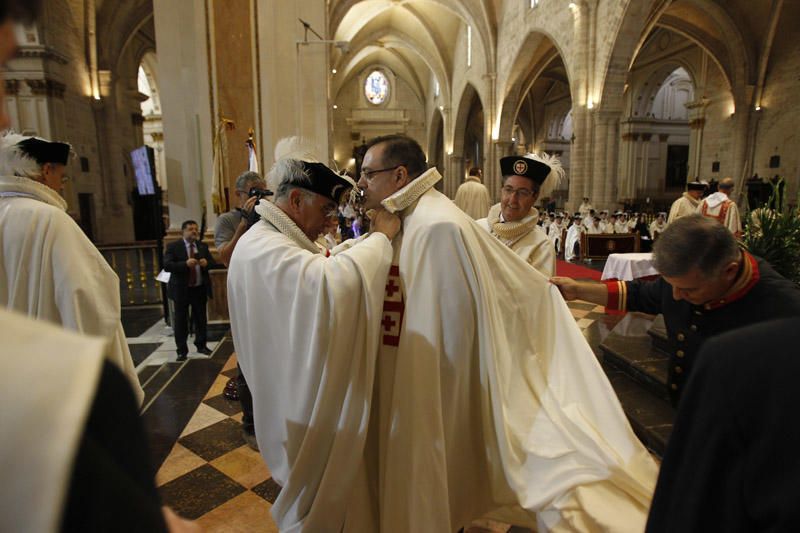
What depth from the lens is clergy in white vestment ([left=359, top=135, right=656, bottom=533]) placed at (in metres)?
1.88

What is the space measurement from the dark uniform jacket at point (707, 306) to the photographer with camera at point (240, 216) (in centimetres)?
275

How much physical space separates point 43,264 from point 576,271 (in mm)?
9689

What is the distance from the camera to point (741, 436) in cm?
75

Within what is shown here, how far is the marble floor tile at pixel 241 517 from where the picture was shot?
A: 2486 mm

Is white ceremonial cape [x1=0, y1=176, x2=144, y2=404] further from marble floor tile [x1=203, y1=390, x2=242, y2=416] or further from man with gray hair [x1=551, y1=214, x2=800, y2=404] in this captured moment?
man with gray hair [x1=551, y1=214, x2=800, y2=404]

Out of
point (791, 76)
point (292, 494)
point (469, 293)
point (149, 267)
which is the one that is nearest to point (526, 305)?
point (469, 293)

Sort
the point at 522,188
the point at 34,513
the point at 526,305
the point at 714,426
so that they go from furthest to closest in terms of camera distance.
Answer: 1. the point at 522,188
2. the point at 526,305
3. the point at 714,426
4. the point at 34,513

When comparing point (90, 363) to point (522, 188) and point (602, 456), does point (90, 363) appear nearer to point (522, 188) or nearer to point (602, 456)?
point (602, 456)

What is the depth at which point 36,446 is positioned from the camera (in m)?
0.44

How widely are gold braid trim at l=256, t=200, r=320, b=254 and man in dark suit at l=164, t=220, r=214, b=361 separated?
11.5 ft

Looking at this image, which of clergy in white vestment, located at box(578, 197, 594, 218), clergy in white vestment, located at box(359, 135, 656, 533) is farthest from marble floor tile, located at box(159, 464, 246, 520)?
clergy in white vestment, located at box(578, 197, 594, 218)

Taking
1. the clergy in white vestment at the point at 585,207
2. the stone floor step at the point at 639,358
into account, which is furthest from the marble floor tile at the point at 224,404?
the clergy in white vestment at the point at 585,207

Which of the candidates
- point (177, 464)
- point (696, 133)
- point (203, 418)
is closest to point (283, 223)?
point (177, 464)

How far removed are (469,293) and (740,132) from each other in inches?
799
